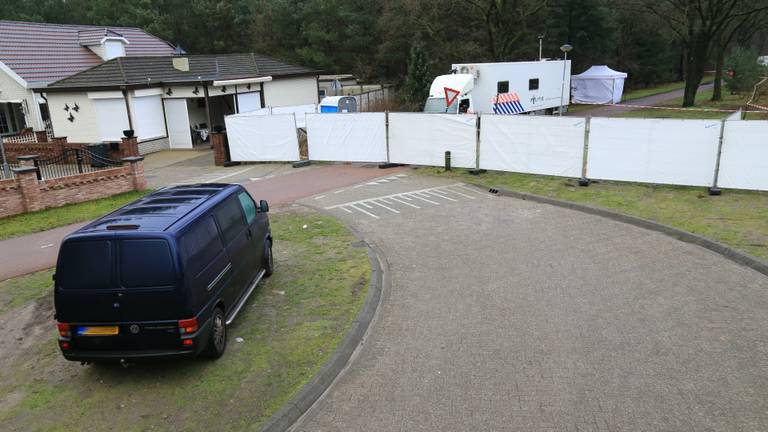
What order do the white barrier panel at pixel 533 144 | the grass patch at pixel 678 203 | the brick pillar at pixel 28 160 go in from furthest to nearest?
the white barrier panel at pixel 533 144 < the brick pillar at pixel 28 160 < the grass patch at pixel 678 203

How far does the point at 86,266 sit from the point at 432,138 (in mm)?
13123

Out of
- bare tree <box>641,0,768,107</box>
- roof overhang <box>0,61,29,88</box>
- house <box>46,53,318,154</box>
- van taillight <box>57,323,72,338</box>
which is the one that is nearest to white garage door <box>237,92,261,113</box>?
house <box>46,53,318,154</box>

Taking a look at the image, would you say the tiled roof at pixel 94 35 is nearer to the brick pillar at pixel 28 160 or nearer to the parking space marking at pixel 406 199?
the brick pillar at pixel 28 160

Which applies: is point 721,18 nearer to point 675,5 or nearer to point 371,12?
point 675,5

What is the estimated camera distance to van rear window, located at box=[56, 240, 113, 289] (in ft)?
19.6

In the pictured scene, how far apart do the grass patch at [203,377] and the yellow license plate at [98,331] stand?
2.10 ft

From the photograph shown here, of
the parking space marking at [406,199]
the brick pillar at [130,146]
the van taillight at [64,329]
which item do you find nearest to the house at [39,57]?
the brick pillar at [130,146]

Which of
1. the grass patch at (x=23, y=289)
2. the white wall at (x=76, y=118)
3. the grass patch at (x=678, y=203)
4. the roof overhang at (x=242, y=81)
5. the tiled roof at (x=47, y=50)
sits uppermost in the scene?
the tiled roof at (x=47, y=50)

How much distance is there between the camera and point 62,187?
15469mm

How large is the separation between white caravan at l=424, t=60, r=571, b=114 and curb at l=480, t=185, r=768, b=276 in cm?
1122

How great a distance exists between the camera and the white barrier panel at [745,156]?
497 inches

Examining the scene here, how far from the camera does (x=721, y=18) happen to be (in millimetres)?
33812

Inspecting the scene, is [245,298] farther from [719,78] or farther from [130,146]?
[719,78]

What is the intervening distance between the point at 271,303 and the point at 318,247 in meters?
2.76
